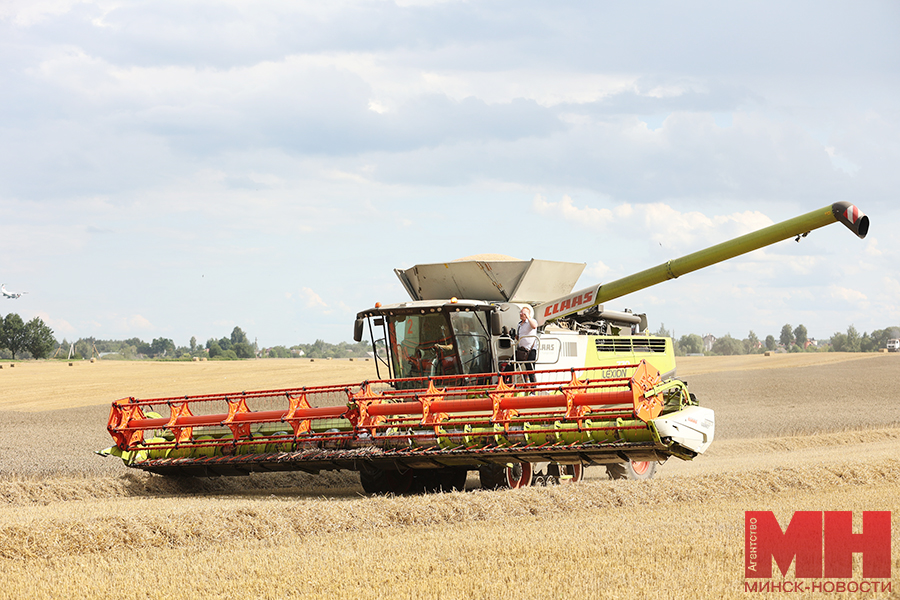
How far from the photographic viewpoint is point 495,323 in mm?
9797

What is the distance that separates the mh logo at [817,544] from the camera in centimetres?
512

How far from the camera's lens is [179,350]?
11475 centimetres

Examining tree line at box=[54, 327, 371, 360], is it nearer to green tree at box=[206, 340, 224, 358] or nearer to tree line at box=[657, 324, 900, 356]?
green tree at box=[206, 340, 224, 358]

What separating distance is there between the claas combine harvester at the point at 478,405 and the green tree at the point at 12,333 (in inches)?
2988

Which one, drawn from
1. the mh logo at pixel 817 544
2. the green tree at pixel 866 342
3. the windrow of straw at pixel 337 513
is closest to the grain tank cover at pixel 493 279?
the windrow of straw at pixel 337 513

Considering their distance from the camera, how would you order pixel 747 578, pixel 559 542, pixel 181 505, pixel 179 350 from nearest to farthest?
pixel 747 578 < pixel 559 542 < pixel 181 505 < pixel 179 350

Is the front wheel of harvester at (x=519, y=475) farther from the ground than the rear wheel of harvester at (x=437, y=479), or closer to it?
farther from the ground

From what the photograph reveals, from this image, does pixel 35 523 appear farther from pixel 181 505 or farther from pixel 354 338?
pixel 354 338

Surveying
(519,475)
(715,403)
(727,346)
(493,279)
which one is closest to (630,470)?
(519,475)

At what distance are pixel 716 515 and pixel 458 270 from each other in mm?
4873

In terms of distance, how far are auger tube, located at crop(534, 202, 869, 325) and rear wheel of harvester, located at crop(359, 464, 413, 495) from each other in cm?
271

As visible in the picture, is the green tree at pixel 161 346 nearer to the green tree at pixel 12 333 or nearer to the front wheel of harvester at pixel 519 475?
the green tree at pixel 12 333

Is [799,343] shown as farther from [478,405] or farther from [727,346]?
[478,405]

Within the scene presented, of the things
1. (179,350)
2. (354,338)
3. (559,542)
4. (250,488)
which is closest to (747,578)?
(559,542)
